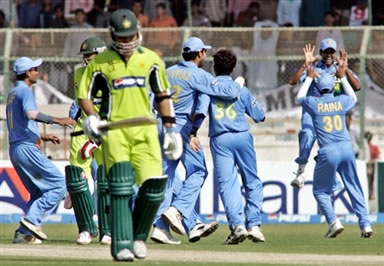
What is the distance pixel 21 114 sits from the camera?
51.0 feet

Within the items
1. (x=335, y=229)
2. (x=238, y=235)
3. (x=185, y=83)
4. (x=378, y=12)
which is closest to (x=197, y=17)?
(x=378, y=12)

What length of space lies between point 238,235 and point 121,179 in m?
4.44

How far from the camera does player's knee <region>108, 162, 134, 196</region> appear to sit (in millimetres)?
11266

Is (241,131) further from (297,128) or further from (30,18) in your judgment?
(30,18)

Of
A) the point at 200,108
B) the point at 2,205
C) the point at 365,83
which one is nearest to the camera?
the point at 200,108

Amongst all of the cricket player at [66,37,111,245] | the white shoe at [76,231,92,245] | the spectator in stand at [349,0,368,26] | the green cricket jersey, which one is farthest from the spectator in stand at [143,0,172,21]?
the green cricket jersey

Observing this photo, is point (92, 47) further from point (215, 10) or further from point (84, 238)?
point (215, 10)

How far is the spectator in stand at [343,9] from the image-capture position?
2586cm

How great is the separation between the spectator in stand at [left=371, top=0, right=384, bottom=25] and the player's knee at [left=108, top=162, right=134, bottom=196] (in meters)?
16.1

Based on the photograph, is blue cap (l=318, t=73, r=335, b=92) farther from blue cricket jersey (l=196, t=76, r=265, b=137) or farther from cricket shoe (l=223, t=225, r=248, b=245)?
cricket shoe (l=223, t=225, r=248, b=245)

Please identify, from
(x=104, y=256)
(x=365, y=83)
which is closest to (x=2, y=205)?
(x=365, y=83)

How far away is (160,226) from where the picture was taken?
15.7 metres

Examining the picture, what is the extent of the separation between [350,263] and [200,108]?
155 inches

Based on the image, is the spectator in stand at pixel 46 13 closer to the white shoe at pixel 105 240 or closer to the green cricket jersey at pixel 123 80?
the white shoe at pixel 105 240
